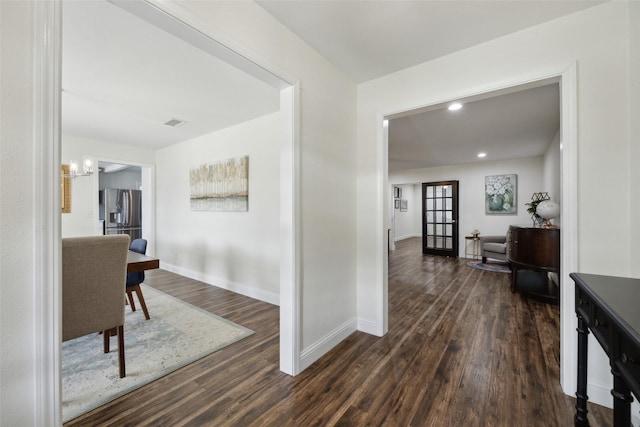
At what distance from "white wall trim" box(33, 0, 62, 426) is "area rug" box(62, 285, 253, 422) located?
0.99 metres

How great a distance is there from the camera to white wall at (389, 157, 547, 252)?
5.91m

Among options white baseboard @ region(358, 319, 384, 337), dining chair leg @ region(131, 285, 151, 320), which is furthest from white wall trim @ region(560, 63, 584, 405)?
dining chair leg @ region(131, 285, 151, 320)

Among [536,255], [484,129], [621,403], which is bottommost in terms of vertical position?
[621,403]

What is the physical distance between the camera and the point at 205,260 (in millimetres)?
4387

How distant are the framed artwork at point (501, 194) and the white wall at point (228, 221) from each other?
5637 mm

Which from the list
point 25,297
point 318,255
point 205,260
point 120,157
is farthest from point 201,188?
point 25,297

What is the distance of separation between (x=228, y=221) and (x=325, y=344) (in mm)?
2552

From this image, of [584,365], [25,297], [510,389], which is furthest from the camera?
[510,389]

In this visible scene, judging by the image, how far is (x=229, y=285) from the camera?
398 cm

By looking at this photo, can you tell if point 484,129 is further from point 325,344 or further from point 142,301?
point 142,301

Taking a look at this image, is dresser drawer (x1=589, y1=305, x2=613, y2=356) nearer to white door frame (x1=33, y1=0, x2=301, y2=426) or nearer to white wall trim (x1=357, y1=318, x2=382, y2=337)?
white wall trim (x1=357, y1=318, x2=382, y2=337)

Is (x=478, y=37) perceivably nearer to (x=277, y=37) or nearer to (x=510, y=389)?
(x=277, y=37)

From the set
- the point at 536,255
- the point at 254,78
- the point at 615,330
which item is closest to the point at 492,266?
the point at 536,255

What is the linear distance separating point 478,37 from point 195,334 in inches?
137
